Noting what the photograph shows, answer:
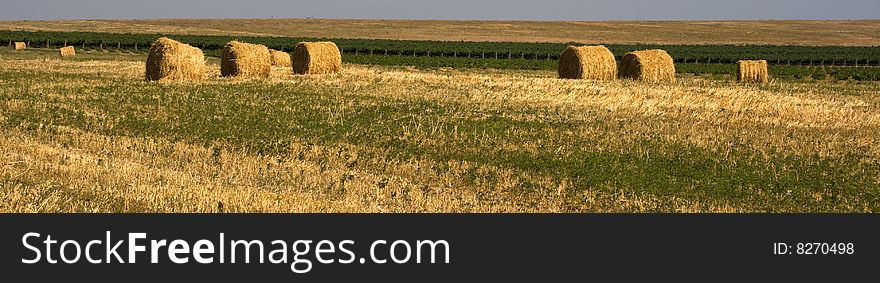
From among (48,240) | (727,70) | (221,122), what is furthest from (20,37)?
(48,240)

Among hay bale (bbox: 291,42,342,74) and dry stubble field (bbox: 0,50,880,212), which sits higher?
hay bale (bbox: 291,42,342,74)

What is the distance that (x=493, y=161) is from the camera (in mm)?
16219

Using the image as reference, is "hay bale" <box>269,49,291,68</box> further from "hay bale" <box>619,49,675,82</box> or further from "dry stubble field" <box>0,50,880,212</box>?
"dry stubble field" <box>0,50,880,212</box>

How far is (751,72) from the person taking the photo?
130ft

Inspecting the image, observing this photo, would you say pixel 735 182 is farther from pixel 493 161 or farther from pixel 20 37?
pixel 20 37

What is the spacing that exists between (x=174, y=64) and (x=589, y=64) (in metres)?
13.6

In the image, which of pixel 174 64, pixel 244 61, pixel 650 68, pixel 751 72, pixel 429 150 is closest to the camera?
pixel 429 150

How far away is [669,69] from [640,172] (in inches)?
856

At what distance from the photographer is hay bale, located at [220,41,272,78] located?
110 feet

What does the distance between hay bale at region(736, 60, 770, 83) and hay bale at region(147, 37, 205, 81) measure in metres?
19.2

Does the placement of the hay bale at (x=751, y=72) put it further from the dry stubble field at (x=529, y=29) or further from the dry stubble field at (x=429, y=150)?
the dry stubble field at (x=529, y=29)

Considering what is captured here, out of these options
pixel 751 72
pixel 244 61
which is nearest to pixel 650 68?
pixel 751 72

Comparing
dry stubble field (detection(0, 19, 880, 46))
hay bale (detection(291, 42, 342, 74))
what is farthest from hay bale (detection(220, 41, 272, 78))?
dry stubble field (detection(0, 19, 880, 46))

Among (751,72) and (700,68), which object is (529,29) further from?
(751,72)
